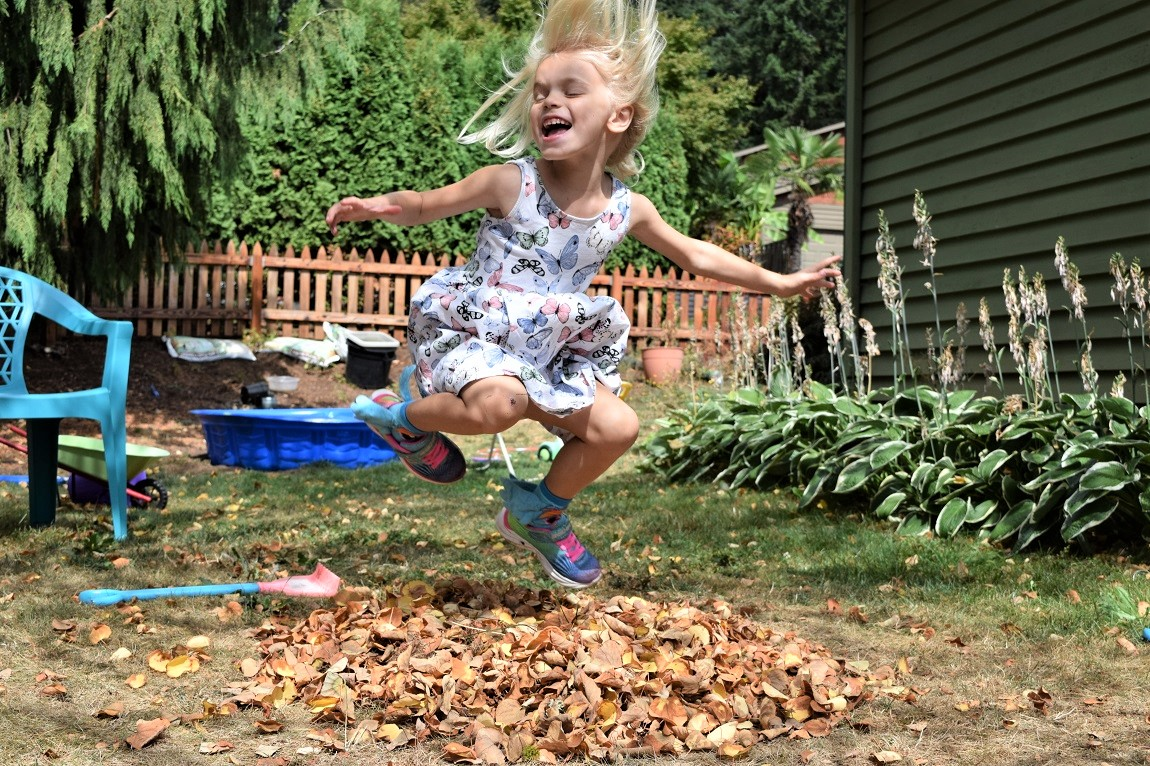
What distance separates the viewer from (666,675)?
2.62 metres

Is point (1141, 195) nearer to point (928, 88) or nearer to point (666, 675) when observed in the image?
point (928, 88)

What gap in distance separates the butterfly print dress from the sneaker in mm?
184

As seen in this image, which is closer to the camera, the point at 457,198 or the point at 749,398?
the point at 457,198

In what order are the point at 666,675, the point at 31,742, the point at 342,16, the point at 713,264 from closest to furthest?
the point at 31,742
the point at 666,675
the point at 713,264
the point at 342,16

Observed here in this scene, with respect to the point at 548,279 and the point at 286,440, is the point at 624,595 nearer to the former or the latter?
the point at 548,279

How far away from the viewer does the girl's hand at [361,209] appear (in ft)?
9.38

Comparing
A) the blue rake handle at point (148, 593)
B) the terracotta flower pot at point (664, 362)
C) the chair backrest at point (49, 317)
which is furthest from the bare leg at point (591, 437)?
the terracotta flower pot at point (664, 362)

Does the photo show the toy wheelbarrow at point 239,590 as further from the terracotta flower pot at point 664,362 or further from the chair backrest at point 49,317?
the terracotta flower pot at point 664,362

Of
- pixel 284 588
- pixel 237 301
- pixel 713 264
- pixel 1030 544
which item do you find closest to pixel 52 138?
pixel 237 301

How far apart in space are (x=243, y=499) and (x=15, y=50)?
474 centimetres

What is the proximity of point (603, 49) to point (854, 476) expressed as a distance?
2.74 meters

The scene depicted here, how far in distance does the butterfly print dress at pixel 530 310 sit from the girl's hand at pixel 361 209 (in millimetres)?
284

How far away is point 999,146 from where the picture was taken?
6.84 metres

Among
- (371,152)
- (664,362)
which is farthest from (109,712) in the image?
(371,152)
